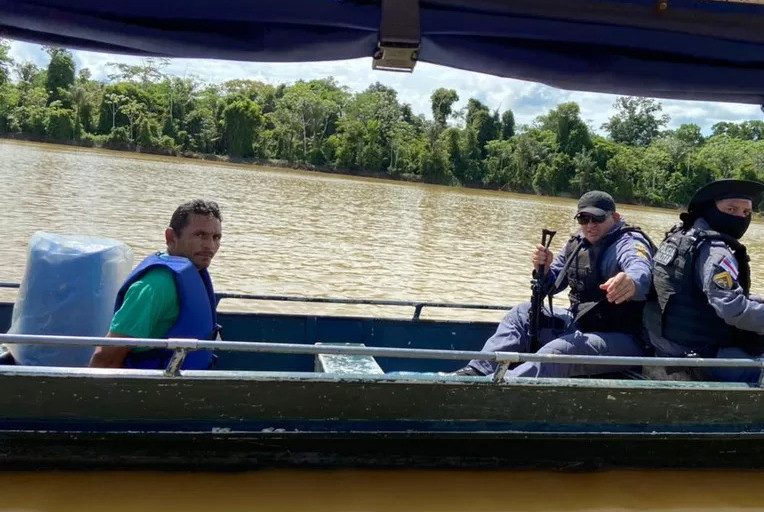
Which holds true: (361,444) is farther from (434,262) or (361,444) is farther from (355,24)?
(434,262)

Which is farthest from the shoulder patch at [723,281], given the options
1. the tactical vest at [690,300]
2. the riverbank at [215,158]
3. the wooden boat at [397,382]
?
the riverbank at [215,158]

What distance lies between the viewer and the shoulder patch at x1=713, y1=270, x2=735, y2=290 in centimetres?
371

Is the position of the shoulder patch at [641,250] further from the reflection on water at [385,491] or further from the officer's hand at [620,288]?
the reflection on water at [385,491]

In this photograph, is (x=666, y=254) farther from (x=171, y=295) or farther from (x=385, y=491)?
(x=171, y=295)

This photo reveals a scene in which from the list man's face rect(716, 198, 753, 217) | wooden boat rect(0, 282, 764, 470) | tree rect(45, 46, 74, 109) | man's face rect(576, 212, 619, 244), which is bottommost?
wooden boat rect(0, 282, 764, 470)

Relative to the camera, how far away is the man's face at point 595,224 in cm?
431

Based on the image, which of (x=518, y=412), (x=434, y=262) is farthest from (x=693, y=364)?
(x=434, y=262)

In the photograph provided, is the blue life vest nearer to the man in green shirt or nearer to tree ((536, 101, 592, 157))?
the man in green shirt

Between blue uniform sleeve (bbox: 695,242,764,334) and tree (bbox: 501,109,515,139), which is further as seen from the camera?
tree (bbox: 501,109,515,139)

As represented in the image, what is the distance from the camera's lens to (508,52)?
3.37 m

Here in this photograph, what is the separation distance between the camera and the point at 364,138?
7100 centimetres

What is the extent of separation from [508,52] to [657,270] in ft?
5.30

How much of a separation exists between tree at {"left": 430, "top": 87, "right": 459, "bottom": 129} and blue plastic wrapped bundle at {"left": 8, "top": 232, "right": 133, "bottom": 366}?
75.1 m

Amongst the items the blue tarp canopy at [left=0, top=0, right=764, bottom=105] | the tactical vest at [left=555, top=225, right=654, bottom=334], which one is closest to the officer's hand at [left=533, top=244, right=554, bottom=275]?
the tactical vest at [left=555, top=225, right=654, bottom=334]
